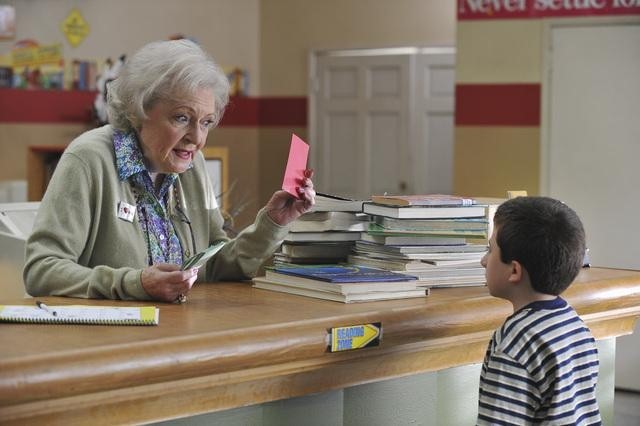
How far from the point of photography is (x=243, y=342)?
1748 millimetres

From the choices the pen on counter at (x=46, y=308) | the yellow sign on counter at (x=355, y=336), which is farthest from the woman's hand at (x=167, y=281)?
the yellow sign on counter at (x=355, y=336)

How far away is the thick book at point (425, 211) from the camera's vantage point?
2.34 meters

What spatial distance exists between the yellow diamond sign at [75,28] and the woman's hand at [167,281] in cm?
668

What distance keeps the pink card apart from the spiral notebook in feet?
1.60

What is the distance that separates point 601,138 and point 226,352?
511 cm

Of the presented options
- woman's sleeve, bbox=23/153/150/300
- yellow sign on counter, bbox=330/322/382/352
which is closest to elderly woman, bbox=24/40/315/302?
woman's sleeve, bbox=23/153/150/300

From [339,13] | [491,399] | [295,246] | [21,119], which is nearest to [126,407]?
[491,399]

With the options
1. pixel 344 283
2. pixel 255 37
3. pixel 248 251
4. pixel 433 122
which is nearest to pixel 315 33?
pixel 255 37

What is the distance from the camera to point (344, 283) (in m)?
2.11

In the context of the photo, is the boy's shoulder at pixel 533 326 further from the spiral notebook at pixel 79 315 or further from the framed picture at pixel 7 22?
the framed picture at pixel 7 22

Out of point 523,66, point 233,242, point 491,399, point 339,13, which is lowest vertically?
point 491,399

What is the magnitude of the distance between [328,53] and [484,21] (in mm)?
3195

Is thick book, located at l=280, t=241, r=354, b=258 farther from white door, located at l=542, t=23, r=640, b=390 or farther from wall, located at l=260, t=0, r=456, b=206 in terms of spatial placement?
wall, located at l=260, t=0, r=456, b=206

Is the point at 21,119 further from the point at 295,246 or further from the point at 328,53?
the point at 295,246
